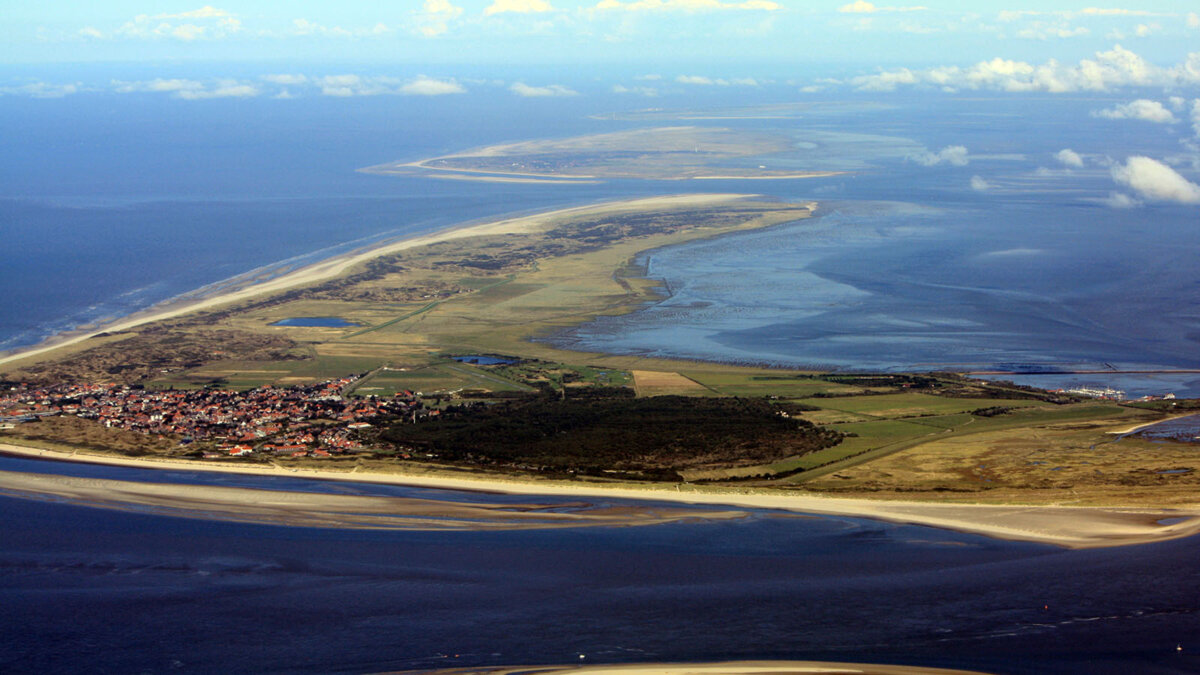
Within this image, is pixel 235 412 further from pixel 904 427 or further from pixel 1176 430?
pixel 1176 430

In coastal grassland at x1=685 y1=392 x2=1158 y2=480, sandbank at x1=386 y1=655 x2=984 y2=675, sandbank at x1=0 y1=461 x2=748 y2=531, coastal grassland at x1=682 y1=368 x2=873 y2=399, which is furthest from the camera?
coastal grassland at x1=682 y1=368 x2=873 y2=399

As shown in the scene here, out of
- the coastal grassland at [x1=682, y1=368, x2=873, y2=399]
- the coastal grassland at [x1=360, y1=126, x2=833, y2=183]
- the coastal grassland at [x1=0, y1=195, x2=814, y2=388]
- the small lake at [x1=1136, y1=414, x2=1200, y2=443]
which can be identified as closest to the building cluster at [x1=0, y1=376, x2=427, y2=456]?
the coastal grassland at [x1=0, y1=195, x2=814, y2=388]

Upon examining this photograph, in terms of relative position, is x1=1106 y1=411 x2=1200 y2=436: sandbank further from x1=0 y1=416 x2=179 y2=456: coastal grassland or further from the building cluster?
x1=0 y1=416 x2=179 y2=456: coastal grassland

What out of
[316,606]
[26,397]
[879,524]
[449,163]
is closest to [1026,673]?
[879,524]

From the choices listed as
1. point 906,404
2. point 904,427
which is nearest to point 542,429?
point 904,427

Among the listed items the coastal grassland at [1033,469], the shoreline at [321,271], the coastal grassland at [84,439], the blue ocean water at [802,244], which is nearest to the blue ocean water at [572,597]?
the coastal grassland at [1033,469]

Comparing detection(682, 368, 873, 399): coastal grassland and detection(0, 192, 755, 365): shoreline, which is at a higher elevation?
detection(0, 192, 755, 365): shoreline

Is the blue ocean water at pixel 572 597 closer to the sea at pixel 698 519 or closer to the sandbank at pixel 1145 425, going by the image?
the sea at pixel 698 519
